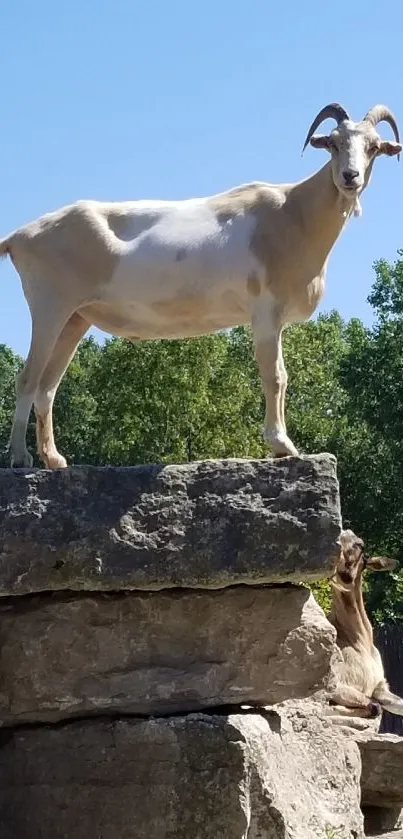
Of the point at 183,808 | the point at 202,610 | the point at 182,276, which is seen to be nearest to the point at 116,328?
the point at 182,276

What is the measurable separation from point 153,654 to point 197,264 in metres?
2.08

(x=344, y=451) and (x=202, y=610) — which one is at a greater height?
(x=344, y=451)

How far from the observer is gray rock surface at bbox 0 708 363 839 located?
20.9 feet

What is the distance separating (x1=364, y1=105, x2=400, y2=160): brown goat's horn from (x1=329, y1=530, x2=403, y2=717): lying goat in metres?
3.22

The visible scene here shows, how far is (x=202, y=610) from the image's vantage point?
262 inches

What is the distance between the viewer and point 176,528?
6.45 m

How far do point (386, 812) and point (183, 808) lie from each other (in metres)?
3.51

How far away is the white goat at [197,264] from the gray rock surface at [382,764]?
3.32m

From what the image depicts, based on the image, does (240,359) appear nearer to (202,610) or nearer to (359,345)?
(359,345)

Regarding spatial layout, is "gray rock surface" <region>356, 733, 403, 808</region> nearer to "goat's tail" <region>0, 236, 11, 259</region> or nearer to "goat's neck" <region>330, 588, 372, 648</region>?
"goat's neck" <region>330, 588, 372, 648</region>

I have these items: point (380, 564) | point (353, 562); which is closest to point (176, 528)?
point (380, 564)

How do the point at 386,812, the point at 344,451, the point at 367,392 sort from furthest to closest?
1. the point at 344,451
2. the point at 367,392
3. the point at 386,812

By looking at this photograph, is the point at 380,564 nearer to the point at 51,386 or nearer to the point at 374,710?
the point at 374,710

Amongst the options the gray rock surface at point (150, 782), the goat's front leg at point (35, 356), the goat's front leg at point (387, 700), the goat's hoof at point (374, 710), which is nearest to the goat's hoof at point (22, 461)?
the goat's front leg at point (35, 356)
